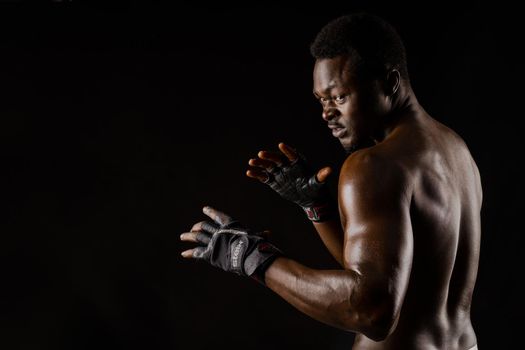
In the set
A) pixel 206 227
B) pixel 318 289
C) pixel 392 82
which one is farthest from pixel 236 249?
pixel 392 82

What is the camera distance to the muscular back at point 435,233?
1.53m

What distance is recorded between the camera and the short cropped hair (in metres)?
1.69

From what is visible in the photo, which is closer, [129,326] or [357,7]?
[129,326]

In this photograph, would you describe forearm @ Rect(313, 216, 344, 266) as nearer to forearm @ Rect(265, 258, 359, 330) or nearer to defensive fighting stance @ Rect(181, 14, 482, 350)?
defensive fighting stance @ Rect(181, 14, 482, 350)

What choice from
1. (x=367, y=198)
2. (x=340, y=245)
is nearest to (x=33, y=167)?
(x=340, y=245)

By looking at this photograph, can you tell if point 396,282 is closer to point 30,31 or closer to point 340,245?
point 340,245

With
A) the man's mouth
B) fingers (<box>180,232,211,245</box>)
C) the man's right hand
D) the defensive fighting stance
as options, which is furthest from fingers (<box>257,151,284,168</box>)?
fingers (<box>180,232,211,245</box>)

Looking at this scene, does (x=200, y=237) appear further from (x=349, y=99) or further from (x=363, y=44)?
(x=363, y=44)

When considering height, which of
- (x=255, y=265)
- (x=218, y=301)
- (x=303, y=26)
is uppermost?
(x=303, y=26)

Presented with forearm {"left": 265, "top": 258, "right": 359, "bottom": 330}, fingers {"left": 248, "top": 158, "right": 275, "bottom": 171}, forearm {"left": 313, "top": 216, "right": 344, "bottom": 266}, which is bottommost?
forearm {"left": 313, "top": 216, "right": 344, "bottom": 266}

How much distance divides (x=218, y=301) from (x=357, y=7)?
6.16ft

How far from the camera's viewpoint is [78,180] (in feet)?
11.1

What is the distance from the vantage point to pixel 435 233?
5.07ft

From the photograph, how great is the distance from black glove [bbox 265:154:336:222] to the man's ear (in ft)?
1.24
